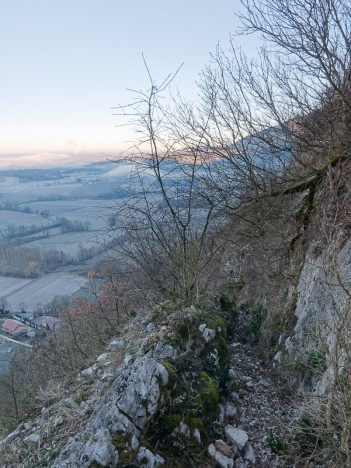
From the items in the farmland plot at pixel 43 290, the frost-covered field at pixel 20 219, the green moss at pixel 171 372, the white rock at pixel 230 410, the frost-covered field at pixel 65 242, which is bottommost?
the farmland plot at pixel 43 290

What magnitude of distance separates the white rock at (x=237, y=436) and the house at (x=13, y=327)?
2288 cm

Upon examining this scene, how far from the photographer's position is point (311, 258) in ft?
17.7

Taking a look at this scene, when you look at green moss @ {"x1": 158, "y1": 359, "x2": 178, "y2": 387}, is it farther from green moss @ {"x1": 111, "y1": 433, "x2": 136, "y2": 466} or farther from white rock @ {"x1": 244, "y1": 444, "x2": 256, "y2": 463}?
white rock @ {"x1": 244, "y1": 444, "x2": 256, "y2": 463}

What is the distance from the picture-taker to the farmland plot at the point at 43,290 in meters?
29.2

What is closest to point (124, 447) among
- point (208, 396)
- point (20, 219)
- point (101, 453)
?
point (101, 453)

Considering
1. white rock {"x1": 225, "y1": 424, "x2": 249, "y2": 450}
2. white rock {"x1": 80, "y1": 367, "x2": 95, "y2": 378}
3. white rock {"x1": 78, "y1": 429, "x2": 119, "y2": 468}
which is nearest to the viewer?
white rock {"x1": 78, "y1": 429, "x2": 119, "y2": 468}

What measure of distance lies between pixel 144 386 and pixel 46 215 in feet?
181

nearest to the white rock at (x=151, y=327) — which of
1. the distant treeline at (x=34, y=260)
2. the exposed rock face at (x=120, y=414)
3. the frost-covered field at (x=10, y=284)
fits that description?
the exposed rock face at (x=120, y=414)

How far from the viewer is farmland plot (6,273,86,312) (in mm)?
29188

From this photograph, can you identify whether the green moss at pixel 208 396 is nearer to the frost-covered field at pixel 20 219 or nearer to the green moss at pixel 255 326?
the green moss at pixel 255 326

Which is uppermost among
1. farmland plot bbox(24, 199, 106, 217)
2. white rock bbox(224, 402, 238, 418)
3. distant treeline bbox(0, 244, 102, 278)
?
white rock bbox(224, 402, 238, 418)

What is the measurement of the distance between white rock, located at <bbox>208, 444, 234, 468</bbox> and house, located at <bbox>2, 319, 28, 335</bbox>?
23023mm

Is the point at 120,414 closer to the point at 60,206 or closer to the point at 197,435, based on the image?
the point at 197,435

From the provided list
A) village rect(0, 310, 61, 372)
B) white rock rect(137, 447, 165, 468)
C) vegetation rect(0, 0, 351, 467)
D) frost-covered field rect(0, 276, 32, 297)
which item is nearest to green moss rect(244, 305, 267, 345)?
vegetation rect(0, 0, 351, 467)
